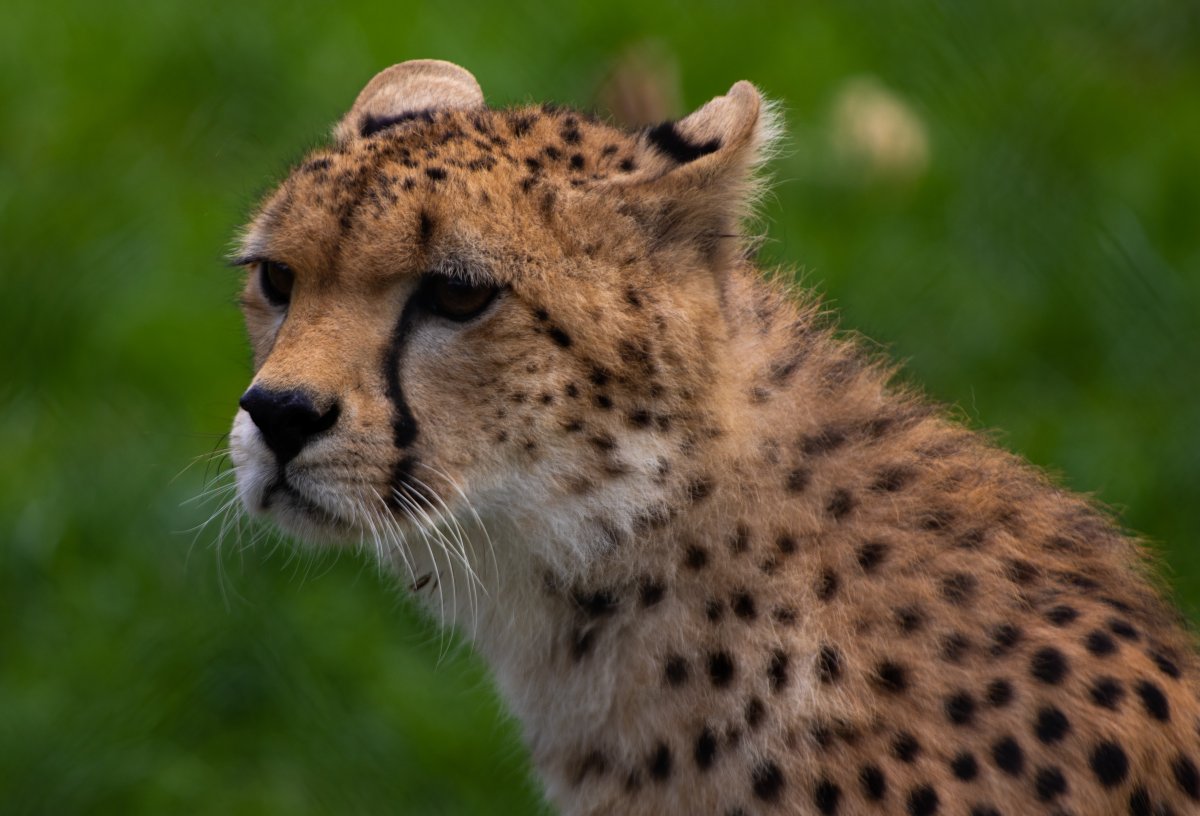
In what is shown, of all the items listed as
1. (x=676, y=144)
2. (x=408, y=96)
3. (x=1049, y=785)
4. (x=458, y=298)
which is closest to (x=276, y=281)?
(x=458, y=298)

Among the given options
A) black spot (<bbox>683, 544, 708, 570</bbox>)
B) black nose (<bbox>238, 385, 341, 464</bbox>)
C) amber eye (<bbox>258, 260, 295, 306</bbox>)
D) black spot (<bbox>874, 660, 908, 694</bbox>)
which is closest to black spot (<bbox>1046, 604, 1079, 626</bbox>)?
black spot (<bbox>874, 660, 908, 694</bbox>)

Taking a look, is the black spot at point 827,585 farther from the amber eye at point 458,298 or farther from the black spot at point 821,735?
the amber eye at point 458,298

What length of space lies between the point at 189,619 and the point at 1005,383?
74.5 inches

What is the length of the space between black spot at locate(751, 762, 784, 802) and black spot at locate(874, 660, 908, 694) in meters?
A: 0.16

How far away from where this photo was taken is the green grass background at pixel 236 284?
135 inches

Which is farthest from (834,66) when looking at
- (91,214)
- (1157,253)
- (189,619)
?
(189,619)

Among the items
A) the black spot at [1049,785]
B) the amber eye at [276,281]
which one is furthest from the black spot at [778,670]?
the amber eye at [276,281]

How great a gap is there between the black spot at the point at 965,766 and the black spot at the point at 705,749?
0.29 m

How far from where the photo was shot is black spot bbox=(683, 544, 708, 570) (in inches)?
92.0

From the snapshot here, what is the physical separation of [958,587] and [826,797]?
32 centimetres

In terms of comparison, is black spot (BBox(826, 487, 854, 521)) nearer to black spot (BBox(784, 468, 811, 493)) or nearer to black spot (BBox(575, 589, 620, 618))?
black spot (BBox(784, 468, 811, 493))

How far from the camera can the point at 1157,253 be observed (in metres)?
4.48

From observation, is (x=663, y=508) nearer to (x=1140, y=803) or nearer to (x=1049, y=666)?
(x=1049, y=666)

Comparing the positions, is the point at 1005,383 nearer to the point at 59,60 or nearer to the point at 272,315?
the point at 272,315
